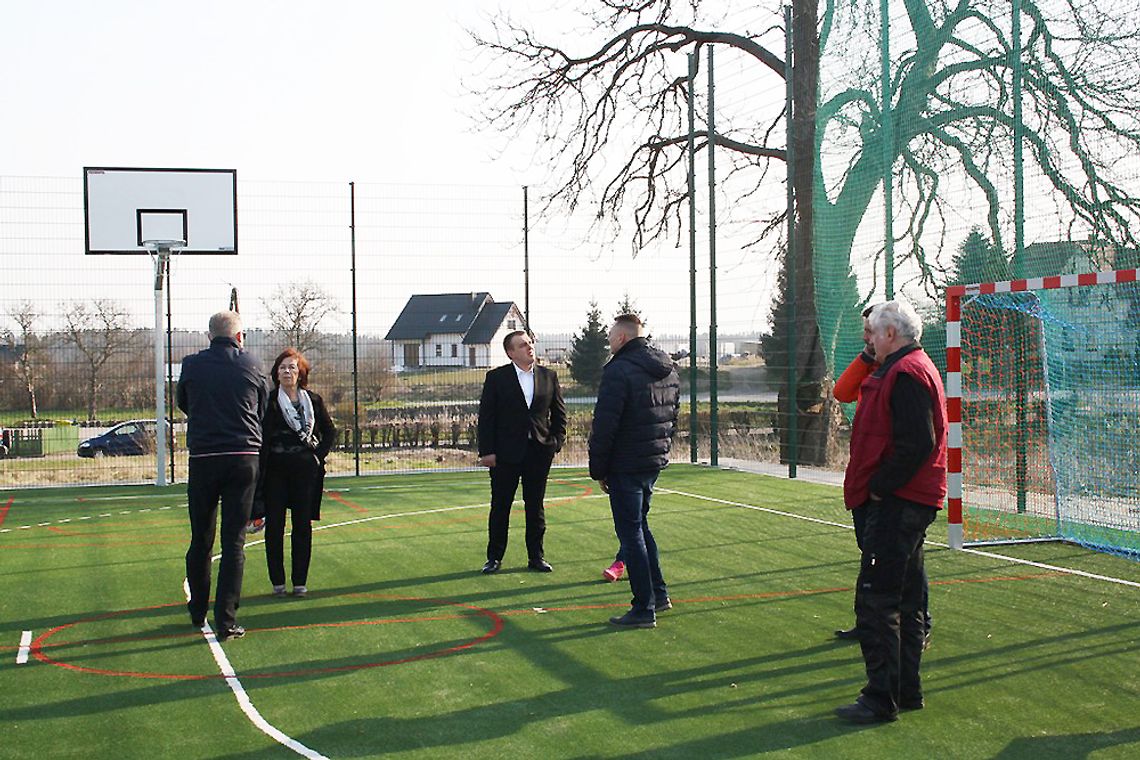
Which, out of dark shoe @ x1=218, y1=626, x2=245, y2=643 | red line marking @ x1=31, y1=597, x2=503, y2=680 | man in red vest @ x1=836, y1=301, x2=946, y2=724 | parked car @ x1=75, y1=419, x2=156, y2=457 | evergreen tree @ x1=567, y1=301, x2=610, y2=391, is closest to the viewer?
man in red vest @ x1=836, y1=301, x2=946, y2=724

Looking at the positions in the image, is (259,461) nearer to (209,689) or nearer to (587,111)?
(209,689)

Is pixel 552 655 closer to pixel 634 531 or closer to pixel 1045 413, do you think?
pixel 634 531

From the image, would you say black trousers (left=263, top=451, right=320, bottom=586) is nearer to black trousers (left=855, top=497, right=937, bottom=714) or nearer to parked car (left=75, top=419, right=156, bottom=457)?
black trousers (left=855, top=497, right=937, bottom=714)

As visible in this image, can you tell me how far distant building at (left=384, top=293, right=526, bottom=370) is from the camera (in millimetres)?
15352

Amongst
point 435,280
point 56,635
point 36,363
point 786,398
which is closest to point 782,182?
A: point 786,398

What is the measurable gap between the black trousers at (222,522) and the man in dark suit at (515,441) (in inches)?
80.3

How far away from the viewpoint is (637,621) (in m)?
6.57

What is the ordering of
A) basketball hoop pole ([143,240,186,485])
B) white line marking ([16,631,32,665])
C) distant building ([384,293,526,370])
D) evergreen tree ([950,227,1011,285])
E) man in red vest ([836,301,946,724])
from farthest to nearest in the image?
1. distant building ([384,293,526,370])
2. basketball hoop pole ([143,240,186,485])
3. evergreen tree ([950,227,1011,285])
4. white line marking ([16,631,32,665])
5. man in red vest ([836,301,946,724])

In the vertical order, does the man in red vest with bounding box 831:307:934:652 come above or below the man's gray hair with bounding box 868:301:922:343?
below

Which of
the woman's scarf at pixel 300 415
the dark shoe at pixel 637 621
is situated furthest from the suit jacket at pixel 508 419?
the dark shoe at pixel 637 621

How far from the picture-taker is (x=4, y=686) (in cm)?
546

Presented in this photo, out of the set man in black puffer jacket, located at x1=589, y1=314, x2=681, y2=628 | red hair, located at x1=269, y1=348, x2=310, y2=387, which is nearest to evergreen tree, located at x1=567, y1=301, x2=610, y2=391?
red hair, located at x1=269, y1=348, x2=310, y2=387

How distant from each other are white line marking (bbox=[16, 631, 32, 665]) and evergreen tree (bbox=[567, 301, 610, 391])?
10317 mm

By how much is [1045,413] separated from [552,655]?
5.59 m
